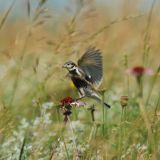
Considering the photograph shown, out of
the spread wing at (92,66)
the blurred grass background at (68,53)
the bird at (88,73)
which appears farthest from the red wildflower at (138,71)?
the spread wing at (92,66)

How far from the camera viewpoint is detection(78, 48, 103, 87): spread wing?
10.8ft

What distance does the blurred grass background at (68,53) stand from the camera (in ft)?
11.0

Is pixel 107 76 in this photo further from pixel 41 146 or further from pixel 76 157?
pixel 76 157

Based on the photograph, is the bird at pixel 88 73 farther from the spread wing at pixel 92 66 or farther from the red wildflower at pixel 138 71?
the red wildflower at pixel 138 71

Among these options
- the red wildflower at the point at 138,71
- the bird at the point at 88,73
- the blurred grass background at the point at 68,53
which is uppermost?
the blurred grass background at the point at 68,53

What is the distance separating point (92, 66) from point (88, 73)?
0.17 ft

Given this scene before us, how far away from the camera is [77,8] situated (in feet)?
12.2

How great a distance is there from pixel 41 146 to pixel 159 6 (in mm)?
1402

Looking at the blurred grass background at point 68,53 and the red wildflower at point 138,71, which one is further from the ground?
the blurred grass background at point 68,53

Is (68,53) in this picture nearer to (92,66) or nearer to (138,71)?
(92,66)

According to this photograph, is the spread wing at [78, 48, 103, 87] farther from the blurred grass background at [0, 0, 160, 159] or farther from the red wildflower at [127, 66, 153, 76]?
the red wildflower at [127, 66, 153, 76]

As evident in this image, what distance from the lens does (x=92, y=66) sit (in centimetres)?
333

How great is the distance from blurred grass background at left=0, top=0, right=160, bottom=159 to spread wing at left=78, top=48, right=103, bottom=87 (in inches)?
4.7

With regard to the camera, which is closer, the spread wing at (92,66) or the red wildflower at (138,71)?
the red wildflower at (138,71)
